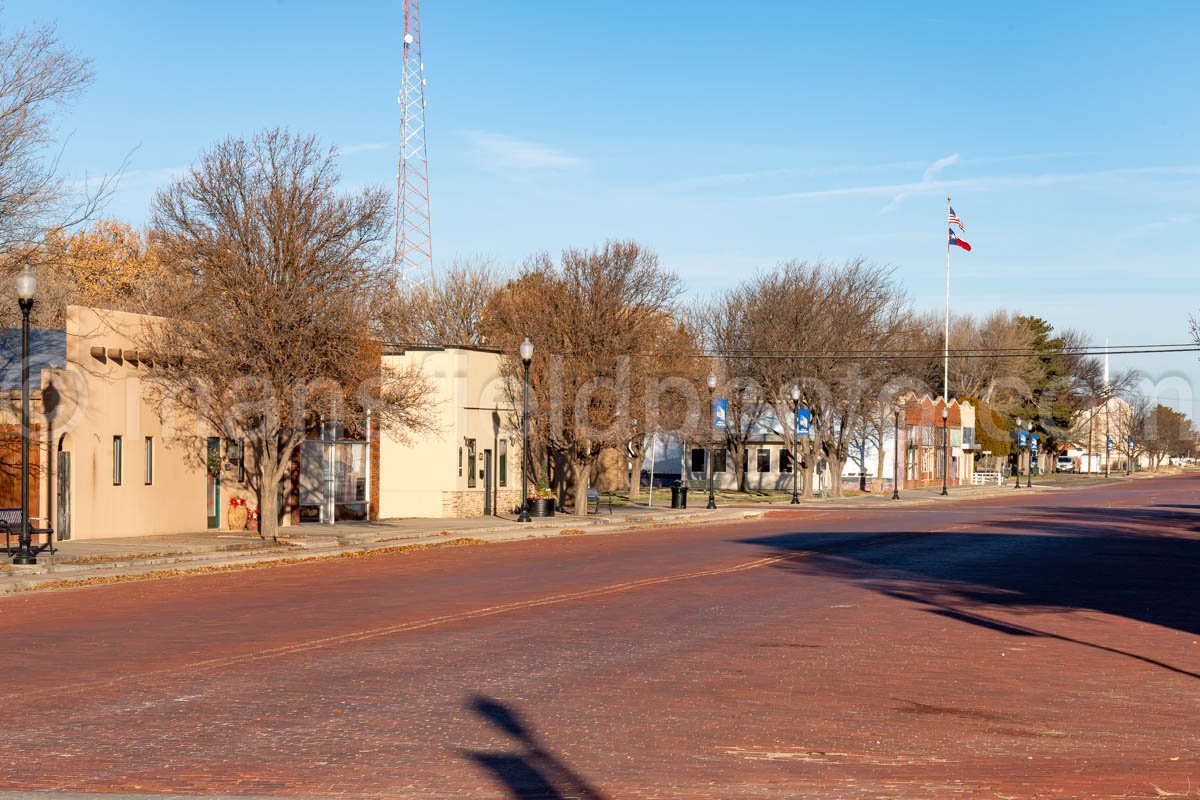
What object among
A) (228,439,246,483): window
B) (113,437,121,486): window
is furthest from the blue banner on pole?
(113,437,121,486): window

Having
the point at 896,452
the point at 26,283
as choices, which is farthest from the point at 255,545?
the point at 896,452

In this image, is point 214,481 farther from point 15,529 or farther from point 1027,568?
point 1027,568

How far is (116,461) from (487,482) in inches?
573

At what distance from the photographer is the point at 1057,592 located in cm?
2028

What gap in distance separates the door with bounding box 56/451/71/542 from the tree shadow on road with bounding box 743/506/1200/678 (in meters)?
14.7

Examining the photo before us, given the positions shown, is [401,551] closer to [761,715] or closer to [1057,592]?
[1057,592]

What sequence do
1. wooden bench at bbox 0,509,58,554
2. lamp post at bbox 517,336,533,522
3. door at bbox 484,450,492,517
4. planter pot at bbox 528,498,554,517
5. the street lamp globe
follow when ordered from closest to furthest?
the street lamp globe, wooden bench at bbox 0,509,58,554, lamp post at bbox 517,336,533,522, planter pot at bbox 528,498,554,517, door at bbox 484,450,492,517

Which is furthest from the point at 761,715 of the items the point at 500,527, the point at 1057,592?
the point at 500,527

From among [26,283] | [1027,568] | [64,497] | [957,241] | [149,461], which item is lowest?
[1027,568]

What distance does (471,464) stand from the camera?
40344mm

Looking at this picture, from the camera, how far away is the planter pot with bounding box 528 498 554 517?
40.7 metres

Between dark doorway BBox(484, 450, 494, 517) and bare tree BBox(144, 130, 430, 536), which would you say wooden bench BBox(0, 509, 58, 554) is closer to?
bare tree BBox(144, 130, 430, 536)

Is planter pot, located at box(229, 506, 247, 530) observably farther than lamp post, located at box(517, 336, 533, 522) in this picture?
No

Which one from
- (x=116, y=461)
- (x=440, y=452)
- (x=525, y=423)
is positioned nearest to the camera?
(x=116, y=461)
